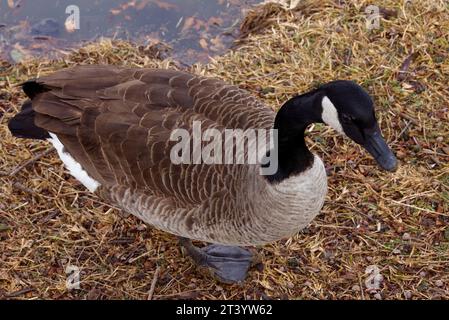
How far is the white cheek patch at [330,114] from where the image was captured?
2.26 m

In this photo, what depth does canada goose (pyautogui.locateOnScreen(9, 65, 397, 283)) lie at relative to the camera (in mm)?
2596

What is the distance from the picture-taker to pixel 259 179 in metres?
2.60

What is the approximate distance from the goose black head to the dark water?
2.19 metres

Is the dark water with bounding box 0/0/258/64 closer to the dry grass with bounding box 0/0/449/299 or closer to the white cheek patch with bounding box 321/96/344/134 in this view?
the dry grass with bounding box 0/0/449/299

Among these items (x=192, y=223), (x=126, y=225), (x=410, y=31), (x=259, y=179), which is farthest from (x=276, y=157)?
(x=410, y=31)

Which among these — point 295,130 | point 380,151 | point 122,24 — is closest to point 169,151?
point 295,130

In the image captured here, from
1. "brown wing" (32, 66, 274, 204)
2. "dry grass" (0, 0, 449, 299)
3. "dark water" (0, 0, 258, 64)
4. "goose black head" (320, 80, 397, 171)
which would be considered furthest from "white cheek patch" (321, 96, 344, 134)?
"dark water" (0, 0, 258, 64)

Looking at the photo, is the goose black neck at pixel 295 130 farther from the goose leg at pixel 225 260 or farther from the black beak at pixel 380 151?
the goose leg at pixel 225 260

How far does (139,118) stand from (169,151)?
207 millimetres

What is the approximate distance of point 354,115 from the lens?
7.27 ft

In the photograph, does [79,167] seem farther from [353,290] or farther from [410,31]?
[410,31]

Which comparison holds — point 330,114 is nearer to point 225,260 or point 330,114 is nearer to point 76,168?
point 225,260

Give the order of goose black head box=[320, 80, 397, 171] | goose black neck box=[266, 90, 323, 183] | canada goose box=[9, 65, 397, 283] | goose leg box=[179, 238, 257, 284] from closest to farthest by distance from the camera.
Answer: goose black head box=[320, 80, 397, 171] → goose black neck box=[266, 90, 323, 183] → canada goose box=[9, 65, 397, 283] → goose leg box=[179, 238, 257, 284]
